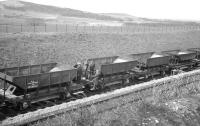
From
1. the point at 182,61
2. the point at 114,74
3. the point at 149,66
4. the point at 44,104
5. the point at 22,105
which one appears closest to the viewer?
the point at 22,105

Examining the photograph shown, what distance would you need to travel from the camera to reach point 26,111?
11180 millimetres

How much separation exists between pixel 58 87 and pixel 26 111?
90.1 inches

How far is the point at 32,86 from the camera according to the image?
11.3m

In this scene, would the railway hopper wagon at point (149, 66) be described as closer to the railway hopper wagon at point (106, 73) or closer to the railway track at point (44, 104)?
the railway hopper wagon at point (106, 73)

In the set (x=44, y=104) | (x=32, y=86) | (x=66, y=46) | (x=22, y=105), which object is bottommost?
(x=44, y=104)

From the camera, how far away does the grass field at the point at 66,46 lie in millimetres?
21562

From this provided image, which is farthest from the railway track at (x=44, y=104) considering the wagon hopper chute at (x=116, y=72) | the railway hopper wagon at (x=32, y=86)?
the wagon hopper chute at (x=116, y=72)

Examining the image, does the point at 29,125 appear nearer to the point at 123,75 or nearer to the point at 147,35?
the point at 123,75

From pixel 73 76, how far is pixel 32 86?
2.75 meters

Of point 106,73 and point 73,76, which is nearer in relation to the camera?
point 73,76

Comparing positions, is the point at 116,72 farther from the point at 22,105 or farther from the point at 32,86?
the point at 22,105

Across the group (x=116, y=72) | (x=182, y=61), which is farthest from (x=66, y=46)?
(x=182, y=61)

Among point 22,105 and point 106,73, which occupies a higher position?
point 106,73

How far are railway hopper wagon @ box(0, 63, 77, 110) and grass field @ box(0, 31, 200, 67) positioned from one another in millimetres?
8622
